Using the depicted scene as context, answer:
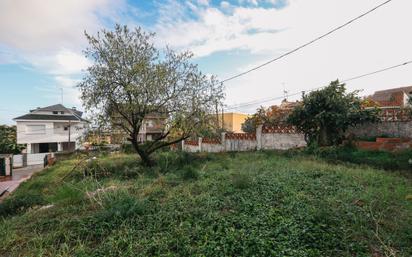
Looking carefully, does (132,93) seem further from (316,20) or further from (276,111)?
(276,111)

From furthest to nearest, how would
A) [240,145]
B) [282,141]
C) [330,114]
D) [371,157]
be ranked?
[240,145] → [282,141] → [330,114] → [371,157]

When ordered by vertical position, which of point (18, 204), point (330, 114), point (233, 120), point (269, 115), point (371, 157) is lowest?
point (18, 204)

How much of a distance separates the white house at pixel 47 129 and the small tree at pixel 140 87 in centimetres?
1566

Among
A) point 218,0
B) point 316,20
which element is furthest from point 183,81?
point 316,20

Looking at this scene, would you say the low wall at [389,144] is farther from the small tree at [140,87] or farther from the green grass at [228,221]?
the small tree at [140,87]

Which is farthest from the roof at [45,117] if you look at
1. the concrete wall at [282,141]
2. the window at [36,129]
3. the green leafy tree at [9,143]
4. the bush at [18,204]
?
the concrete wall at [282,141]

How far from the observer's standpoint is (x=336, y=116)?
7555 mm

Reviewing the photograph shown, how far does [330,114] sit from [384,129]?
1.79 meters

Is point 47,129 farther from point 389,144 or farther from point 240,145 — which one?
point 389,144

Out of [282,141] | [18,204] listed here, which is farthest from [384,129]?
[18,204]

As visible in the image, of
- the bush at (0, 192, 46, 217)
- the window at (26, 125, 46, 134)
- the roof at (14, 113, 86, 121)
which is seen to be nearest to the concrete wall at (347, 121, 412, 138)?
the bush at (0, 192, 46, 217)

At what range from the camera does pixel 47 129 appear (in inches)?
883

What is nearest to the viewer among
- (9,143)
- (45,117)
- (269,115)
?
(269,115)

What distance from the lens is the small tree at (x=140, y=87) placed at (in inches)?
289
